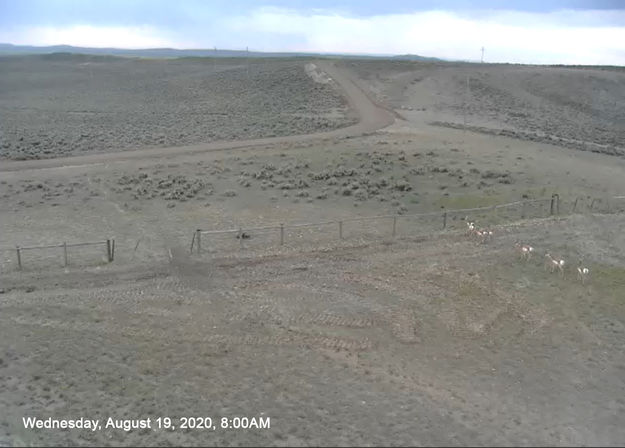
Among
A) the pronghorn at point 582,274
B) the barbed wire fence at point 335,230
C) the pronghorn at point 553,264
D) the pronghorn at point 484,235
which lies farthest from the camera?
the pronghorn at point 484,235

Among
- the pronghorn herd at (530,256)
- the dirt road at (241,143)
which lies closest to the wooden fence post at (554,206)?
the pronghorn herd at (530,256)

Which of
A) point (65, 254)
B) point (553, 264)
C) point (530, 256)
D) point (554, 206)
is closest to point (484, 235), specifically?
point (530, 256)

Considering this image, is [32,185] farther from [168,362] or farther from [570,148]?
[570,148]

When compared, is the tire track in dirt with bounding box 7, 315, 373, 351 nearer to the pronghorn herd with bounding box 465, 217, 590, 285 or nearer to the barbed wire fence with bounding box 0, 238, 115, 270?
the barbed wire fence with bounding box 0, 238, 115, 270

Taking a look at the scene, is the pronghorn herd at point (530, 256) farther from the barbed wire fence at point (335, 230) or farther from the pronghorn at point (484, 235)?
the barbed wire fence at point (335, 230)

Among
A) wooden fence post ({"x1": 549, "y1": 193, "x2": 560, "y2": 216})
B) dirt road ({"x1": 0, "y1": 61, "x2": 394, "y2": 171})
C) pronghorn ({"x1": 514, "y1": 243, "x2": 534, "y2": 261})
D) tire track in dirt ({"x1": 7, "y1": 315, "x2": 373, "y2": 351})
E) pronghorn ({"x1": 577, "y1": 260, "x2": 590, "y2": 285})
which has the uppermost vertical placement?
dirt road ({"x1": 0, "y1": 61, "x2": 394, "y2": 171})

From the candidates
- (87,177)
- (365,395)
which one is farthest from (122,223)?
(365,395)

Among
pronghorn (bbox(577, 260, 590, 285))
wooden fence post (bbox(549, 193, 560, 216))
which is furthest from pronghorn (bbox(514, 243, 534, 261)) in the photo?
wooden fence post (bbox(549, 193, 560, 216))
